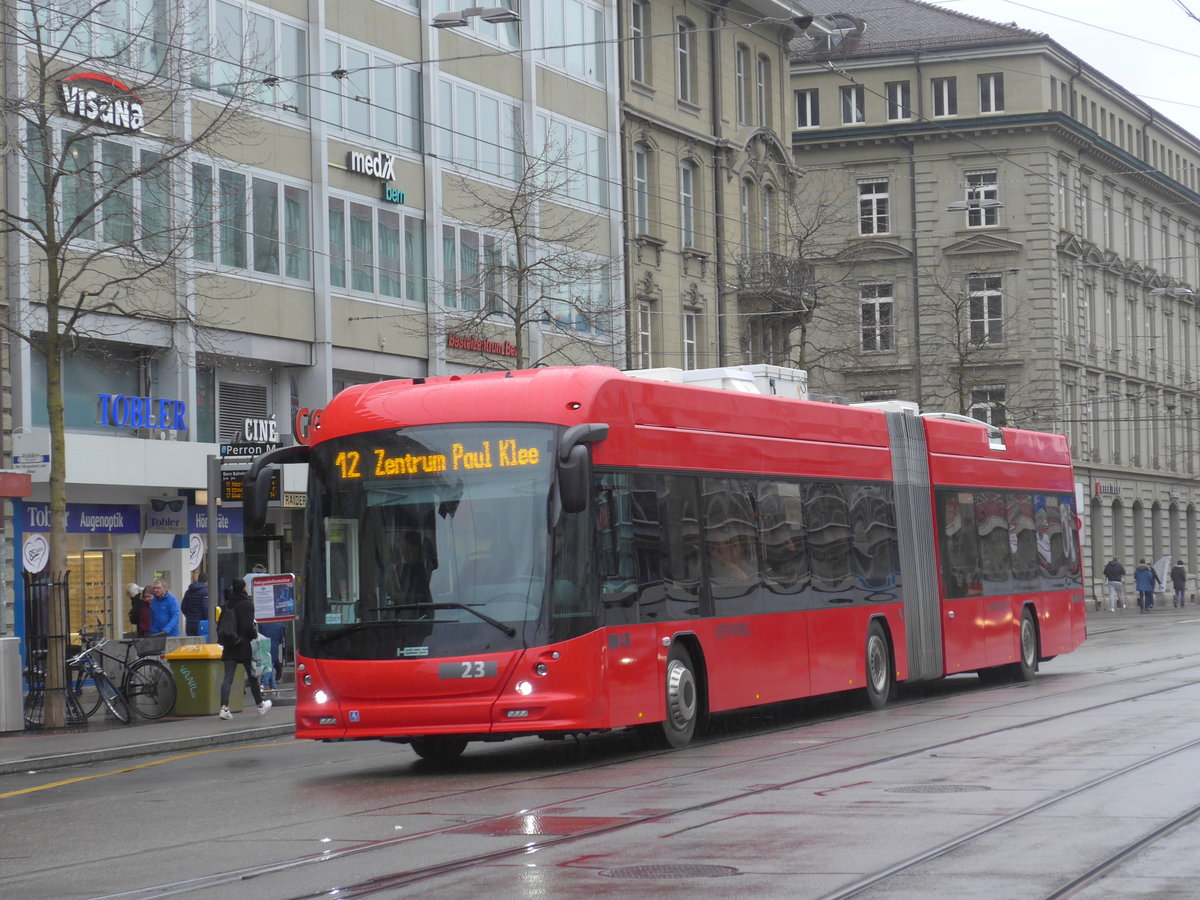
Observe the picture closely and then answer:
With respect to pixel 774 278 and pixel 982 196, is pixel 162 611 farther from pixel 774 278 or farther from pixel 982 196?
pixel 982 196

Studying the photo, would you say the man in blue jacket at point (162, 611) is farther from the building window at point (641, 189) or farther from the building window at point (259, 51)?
the building window at point (641, 189)

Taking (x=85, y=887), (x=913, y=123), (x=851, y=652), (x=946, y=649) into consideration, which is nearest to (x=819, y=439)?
(x=851, y=652)

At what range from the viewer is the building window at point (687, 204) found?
45.1 metres

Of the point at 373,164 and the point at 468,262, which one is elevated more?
the point at 373,164

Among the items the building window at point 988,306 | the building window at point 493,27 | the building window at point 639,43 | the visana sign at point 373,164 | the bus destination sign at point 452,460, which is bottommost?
the bus destination sign at point 452,460

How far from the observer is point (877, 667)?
20656 millimetres

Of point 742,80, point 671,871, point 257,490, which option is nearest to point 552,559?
point 257,490

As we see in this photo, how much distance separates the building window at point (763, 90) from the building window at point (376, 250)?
614 inches

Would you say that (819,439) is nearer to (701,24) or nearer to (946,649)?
(946,649)

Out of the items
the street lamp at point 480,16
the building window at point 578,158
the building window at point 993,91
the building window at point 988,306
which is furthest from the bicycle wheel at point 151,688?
the building window at point 993,91

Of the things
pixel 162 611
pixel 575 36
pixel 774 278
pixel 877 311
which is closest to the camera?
pixel 162 611

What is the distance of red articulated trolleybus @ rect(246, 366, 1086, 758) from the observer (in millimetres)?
14625

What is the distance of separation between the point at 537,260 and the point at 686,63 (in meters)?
13.4

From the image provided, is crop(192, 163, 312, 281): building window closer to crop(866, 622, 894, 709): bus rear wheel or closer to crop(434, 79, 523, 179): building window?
crop(434, 79, 523, 179): building window
